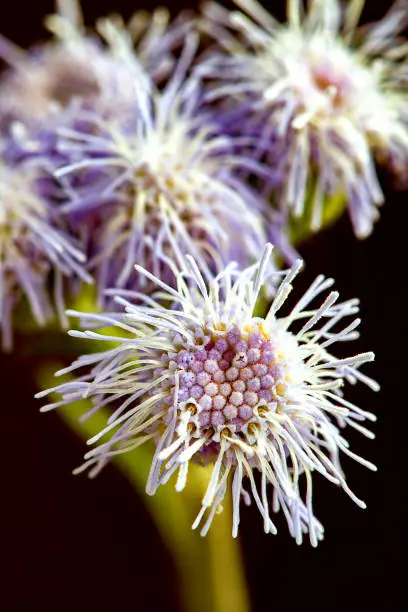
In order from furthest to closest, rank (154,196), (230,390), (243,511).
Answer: (243,511) < (154,196) < (230,390)

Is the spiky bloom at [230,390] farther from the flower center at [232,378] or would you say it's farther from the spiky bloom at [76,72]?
the spiky bloom at [76,72]

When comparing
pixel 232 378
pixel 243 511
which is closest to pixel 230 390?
pixel 232 378

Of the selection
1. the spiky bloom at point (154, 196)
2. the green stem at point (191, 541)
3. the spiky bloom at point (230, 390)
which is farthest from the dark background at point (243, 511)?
the spiky bloom at point (230, 390)

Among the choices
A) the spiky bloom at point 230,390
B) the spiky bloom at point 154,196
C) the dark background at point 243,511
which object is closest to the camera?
the spiky bloom at point 230,390

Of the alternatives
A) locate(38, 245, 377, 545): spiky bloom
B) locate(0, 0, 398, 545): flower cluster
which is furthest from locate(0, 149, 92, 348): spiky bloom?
locate(38, 245, 377, 545): spiky bloom

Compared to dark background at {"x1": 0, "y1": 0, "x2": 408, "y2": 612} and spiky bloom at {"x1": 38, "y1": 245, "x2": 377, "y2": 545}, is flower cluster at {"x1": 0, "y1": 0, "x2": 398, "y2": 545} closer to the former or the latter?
spiky bloom at {"x1": 38, "y1": 245, "x2": 377, "y2": 545}

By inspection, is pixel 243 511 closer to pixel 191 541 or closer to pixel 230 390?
pixel 191 541

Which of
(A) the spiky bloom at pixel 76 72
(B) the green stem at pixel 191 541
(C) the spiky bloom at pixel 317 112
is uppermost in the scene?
(A) the spiky bloom at pixel 76 72
